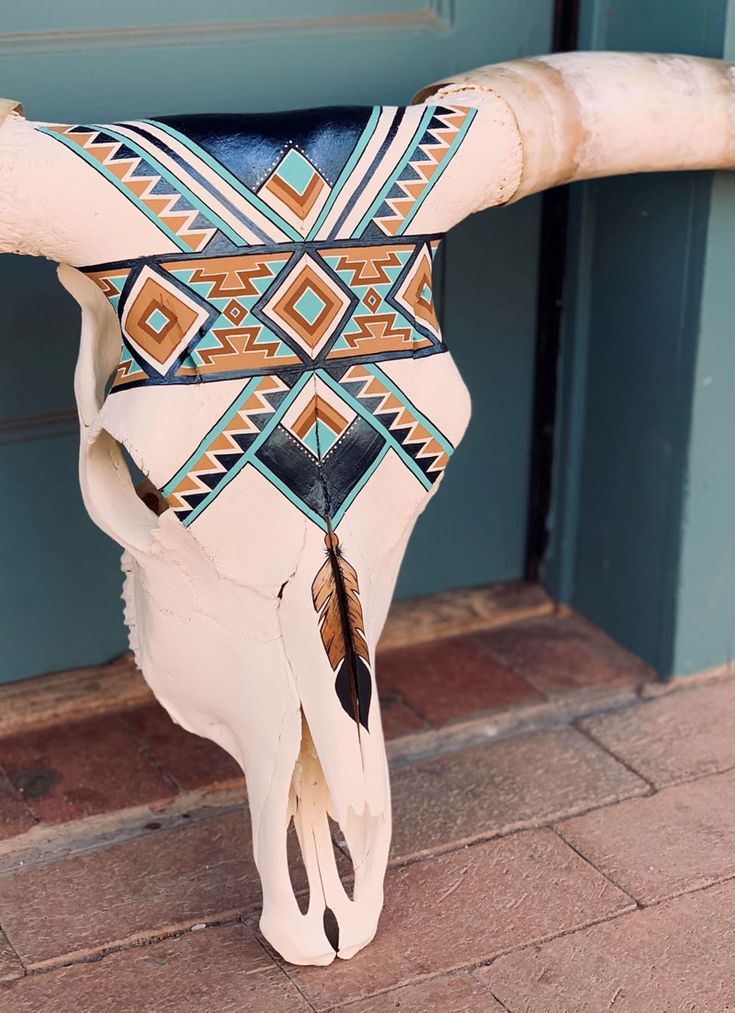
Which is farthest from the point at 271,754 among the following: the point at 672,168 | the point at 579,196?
the point at 579,196

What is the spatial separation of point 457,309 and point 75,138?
1166mm

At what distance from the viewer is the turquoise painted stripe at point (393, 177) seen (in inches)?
73.1

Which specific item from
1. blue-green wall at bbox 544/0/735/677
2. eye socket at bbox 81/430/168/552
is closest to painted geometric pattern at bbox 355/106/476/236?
eye socket at bbox 81/430/168/552

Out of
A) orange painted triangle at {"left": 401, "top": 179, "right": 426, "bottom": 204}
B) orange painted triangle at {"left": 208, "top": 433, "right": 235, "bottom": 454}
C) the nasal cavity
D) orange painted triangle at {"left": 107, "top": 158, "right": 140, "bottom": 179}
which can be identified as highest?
orange painted triangle at {"left": 107, "top": 158, "right": 140, "bottom": 179}

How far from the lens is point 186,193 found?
5.82 ft

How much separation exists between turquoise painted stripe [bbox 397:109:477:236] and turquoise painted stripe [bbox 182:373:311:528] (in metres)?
0.27

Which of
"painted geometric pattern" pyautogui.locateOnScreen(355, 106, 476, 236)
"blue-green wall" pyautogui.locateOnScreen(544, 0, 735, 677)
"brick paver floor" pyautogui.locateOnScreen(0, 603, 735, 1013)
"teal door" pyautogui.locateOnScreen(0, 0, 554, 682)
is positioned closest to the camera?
"painted geometric pattern" pyautogui.locateOnScreen(355, 106, 476, 236)

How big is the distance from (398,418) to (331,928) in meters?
0.73

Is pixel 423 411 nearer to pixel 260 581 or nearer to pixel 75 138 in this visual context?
pixel 260 581

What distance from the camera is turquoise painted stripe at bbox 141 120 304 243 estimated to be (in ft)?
5.87

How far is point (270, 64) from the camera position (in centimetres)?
248

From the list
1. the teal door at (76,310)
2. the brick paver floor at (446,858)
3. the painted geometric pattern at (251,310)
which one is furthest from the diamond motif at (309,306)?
the brick paver floor at (446,858)

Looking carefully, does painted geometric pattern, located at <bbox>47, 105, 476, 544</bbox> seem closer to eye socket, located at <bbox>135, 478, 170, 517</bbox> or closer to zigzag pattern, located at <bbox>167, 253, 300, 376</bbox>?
zigzag pattern, located at <bbox>167, 253, 300, 376</bbox>

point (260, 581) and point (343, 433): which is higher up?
point (343, 433)
